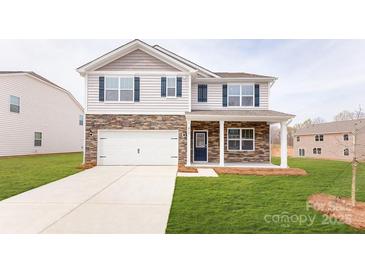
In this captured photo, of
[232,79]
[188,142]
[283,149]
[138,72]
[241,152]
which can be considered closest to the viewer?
[283,149]

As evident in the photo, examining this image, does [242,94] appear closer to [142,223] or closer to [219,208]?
[219,208]

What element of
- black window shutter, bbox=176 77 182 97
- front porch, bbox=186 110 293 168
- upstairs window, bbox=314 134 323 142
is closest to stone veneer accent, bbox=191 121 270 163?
front porch, bbox=186 110 293 168

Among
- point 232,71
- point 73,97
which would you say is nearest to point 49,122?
point 73,97

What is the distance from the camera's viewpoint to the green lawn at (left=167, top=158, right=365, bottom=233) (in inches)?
157

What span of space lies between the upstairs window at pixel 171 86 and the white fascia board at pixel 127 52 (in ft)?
2.70

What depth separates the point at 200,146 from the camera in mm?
13336

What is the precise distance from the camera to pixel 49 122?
21.8 meters

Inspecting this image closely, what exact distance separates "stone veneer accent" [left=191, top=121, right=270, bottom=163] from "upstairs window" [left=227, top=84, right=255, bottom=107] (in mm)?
1345

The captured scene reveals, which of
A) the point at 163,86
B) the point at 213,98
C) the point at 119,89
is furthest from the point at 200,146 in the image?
the point at 119,89

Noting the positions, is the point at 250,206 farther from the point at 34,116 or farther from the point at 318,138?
the point at 318,138

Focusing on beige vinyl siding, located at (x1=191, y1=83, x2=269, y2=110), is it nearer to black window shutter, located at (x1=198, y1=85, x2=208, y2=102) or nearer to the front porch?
black window shutter, located at (x1=198, y1=85, x2=208, y2=102)

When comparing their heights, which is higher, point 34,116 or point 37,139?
point 34,116

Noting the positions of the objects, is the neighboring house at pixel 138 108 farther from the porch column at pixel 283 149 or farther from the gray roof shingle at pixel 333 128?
the gray roof shingle at pixel 333 128

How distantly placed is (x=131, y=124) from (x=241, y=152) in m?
7.18
